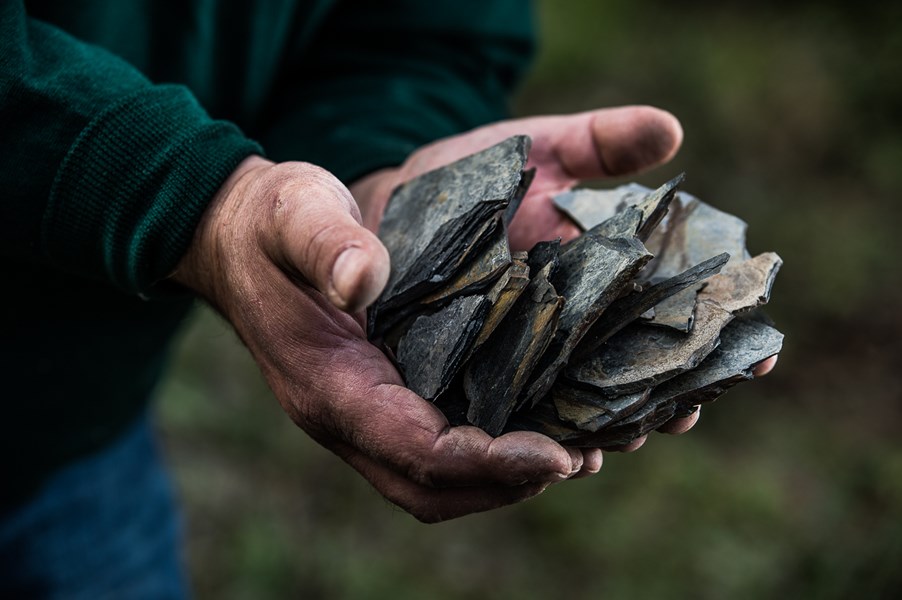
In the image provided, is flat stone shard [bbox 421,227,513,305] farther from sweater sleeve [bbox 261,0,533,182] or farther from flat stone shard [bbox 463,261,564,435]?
sweater sleeve [bbox 261,0,533,182]

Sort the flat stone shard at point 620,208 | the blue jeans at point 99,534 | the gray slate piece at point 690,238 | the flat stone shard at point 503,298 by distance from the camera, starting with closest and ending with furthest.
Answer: the flat stone shard at point 503,298, the flat stone shard at point 620,208, the gray slate piece at point 690,238, the blue jeans at point 99,534

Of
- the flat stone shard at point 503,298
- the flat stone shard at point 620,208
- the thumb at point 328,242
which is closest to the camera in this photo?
the thumb at point 328,242

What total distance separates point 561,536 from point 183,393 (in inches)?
79.6

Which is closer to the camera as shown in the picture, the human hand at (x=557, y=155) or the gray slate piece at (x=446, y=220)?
the gray slate piece at (x=446, y=220)

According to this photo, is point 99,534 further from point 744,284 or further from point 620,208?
point 744,284

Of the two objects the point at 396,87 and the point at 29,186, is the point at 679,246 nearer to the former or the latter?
the point at 396,87

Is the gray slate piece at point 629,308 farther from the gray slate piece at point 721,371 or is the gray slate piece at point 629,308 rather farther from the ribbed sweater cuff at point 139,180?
the ribbed sweater cuff at point 139,180

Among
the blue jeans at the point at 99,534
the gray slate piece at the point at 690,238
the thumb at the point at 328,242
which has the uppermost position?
the thumb at the point at 328,242

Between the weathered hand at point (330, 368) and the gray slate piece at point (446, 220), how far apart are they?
0.64 feet

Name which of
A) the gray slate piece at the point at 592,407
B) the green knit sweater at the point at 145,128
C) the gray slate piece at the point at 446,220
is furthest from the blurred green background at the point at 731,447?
the gray slate piece at the point at 592,407

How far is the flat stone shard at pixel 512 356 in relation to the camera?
1.52 metres

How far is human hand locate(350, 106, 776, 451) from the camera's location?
1949 mm

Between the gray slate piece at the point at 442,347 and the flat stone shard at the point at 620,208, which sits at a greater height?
the flat stone shard at the point at 620,208

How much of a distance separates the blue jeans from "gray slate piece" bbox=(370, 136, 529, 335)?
4.41 ft
